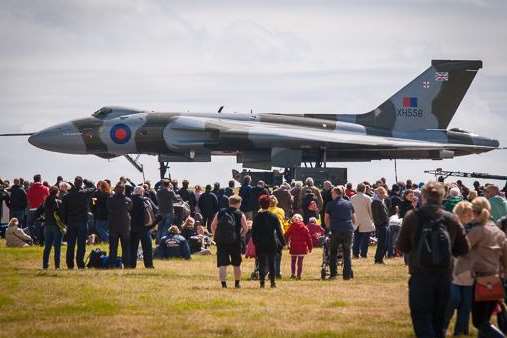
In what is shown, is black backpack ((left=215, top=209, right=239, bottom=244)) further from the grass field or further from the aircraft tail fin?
the aircraft tail fin

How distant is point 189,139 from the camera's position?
49531 millimetres

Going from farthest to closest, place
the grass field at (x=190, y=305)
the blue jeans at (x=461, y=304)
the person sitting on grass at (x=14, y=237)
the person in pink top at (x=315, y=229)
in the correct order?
1. the person sitting on grass at (x=14, y=237)
2. the person in pink top at (x=315, y=229)
3. the grass field at (x=190, y=305)
4. the blue jeans at (x=461, y=304)

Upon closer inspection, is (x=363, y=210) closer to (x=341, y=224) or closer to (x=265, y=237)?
(x=341, y=224)

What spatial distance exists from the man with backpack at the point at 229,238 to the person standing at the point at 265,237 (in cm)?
32

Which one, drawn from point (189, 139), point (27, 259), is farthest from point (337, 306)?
point (189, 139)

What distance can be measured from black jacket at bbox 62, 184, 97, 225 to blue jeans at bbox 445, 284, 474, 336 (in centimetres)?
1112

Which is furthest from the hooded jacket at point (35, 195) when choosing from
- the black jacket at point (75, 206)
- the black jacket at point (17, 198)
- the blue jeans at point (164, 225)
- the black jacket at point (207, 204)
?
the black jacket at point (75, 206)

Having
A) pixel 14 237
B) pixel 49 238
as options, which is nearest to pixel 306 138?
pixel 14 237

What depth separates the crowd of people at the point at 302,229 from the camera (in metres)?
12.3

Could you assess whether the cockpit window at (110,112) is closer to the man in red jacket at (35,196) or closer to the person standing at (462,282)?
the man in red jacket at (35,196)

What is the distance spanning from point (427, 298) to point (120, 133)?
3793cm

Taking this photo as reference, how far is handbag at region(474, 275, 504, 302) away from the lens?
40.9 ft

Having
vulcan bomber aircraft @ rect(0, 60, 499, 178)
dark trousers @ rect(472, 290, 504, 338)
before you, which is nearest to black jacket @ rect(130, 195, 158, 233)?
dark trousers @ rect(472, 290, 504, 338)

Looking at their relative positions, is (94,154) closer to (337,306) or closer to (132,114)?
(132,114)
